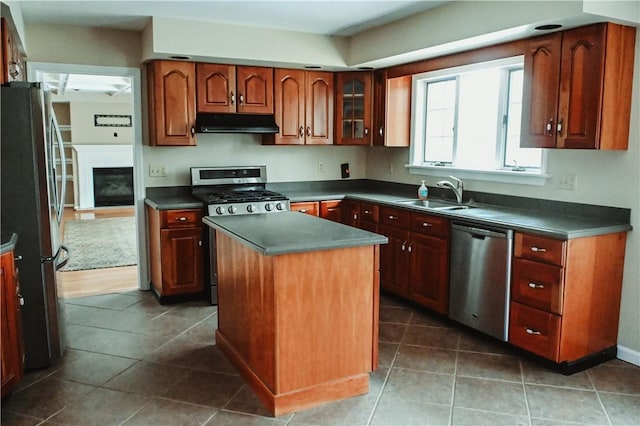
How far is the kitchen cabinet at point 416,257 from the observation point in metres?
3.95

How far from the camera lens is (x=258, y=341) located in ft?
9.25

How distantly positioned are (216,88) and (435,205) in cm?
219

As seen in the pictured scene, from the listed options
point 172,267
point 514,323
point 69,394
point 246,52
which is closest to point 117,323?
point 172,267

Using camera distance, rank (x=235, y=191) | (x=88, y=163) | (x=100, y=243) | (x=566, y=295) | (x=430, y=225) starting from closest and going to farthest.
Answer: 1. (x=566, y=295)
2. (x=430, y=225)
3. (x=235, y=191)
4. (x=100, y=243)
5. (x=88, y=163)

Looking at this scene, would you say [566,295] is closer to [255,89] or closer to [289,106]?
[289,106]

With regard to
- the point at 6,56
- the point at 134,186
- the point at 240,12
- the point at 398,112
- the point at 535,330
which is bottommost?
the point at 535,330

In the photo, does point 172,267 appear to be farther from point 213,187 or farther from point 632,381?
point 632,381

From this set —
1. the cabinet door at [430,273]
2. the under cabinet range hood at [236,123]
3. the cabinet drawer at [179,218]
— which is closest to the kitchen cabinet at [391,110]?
the under cabinet range hood at [236,123]

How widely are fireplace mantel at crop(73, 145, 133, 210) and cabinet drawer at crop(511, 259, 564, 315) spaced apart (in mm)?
9397

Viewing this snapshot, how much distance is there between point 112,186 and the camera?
10.9 m

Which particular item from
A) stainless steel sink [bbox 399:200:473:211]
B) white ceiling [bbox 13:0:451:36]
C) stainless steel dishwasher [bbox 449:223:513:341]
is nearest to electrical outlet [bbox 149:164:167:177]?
white ceiling [bbox 13:0:451:36]

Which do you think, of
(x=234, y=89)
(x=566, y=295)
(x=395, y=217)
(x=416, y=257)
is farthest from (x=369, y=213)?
(x=566, y=295)

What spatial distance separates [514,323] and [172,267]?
2.76 metres

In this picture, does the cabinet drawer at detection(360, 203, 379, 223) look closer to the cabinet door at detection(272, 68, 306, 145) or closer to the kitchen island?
the cabinet door at detection(272, 68, 306, 145)
